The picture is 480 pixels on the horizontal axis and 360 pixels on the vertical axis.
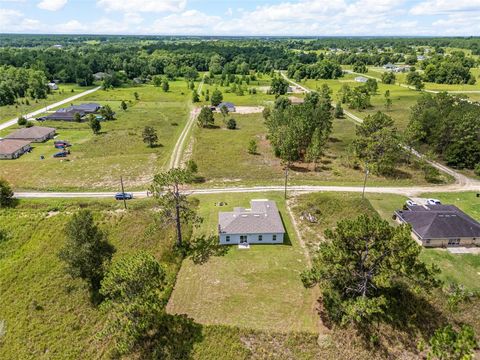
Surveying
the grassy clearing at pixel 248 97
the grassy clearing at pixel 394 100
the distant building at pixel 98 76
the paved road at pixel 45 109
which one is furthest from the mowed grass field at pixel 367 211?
the distant building at pixel 98 76

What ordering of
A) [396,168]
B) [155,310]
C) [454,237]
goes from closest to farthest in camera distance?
[155,310]
[454,237]
[396,168]

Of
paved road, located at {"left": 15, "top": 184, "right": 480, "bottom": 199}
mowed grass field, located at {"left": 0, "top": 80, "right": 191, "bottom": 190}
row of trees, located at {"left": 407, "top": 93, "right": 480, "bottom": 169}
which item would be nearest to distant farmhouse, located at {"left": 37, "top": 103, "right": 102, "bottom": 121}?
mowed grass field, located at {"left": 0, "top": 80, "right": 191, "bottom": 190}

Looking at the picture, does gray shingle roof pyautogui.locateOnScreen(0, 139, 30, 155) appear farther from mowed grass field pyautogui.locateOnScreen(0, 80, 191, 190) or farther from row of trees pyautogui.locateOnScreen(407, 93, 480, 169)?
row of trees pyautogui.locateOnScreen(407, 93, 480, 169)

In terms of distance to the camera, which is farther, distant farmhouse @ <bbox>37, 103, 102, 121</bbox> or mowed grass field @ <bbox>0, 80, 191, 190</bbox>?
distant farmhouse @ <bbox>37, 103, 102, 121</bbox>

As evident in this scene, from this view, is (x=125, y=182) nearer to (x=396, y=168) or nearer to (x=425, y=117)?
(x=396, y=168)

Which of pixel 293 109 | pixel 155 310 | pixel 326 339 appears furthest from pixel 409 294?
pixel 293 109

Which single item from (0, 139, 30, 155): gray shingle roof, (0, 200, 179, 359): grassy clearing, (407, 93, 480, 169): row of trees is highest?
(407, 93, 480, 169): row of trees

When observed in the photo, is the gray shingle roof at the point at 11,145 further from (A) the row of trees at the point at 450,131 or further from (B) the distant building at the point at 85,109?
(A) the row of trees at the point at 450,131
